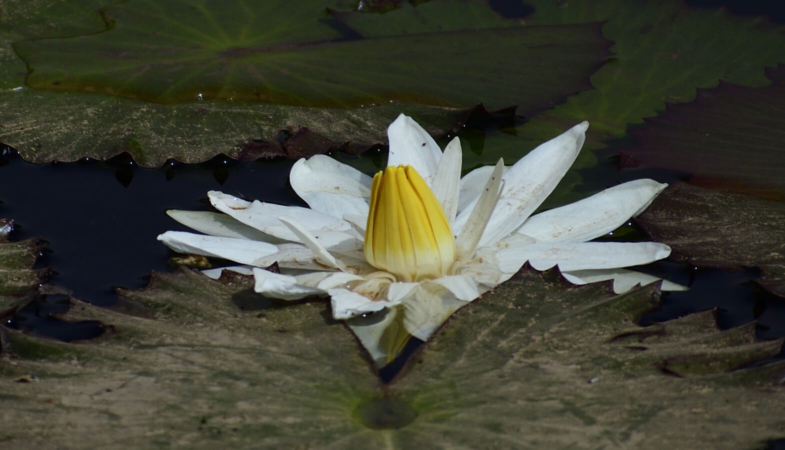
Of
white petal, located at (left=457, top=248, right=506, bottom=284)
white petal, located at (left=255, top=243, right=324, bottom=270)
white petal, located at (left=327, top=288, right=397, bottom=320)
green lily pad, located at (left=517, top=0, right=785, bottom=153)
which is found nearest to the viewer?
white petal, located at (left=327, top=288, right=397, bottom=320)

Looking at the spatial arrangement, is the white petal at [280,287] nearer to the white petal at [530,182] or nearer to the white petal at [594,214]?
the white petal at [530,182]

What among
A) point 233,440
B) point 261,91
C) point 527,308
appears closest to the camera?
point 233,440

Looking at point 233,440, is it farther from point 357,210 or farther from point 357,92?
point 357,92

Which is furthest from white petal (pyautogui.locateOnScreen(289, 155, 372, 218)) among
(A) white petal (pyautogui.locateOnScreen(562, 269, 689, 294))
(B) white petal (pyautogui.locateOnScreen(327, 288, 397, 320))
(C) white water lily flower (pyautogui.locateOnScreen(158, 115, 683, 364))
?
(A) white petal (pyautogui.locateOnScreen(562, 269, 689, 294))

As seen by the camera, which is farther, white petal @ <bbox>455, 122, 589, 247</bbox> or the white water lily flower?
white petal @ <bbox>455, 122, 589, 247</bbox>

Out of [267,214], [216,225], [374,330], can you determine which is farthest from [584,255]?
[216,225]

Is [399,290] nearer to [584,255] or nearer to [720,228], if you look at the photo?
[584,255]

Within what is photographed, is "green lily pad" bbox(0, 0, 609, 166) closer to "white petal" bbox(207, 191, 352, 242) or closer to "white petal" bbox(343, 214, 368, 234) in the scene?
"white petal" bbox(207, 191, 352, 242)

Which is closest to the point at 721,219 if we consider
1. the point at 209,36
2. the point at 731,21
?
the point at 731,21
